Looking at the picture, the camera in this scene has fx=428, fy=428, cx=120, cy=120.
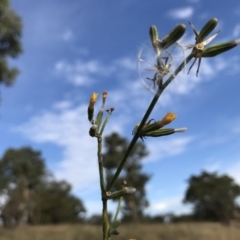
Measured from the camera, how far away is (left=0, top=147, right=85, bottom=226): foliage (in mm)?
34062

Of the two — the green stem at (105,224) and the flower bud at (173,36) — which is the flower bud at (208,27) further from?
the green stem at (105,224)

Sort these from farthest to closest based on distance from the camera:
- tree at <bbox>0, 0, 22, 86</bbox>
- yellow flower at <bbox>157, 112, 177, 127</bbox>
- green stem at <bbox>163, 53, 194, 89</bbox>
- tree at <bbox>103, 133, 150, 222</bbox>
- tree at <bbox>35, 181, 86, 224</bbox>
Result: 1. tree at <bbox>35, 181, 86, 224</bbox>
2. tree at <bbox>103, 133, 150, 222</bbox>
3. tree at <bbox>0, 0, 22, 86</bbox>
4. yellow flower at <bbox>157, 112, 177, 127</bbox>
5. green stem at <bbox>163, 53, 194, 89</bbox>

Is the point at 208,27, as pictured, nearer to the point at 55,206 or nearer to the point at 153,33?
the point at 153,33

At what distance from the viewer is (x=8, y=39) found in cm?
1389

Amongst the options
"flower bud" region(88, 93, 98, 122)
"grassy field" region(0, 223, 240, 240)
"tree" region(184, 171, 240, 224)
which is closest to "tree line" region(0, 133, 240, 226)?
"tree" region(184, 171, 240, 224)

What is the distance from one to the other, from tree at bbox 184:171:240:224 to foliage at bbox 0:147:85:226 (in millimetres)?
11243

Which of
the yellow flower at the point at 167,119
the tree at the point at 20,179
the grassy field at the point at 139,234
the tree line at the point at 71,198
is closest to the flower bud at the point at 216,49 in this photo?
the yellow flower at the point at 167,119

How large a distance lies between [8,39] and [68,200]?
29.5m

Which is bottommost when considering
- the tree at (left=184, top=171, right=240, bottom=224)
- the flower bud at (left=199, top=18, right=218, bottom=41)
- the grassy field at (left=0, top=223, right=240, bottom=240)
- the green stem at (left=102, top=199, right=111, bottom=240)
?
the green stem at (left=102, top=199, right=111, bottom=240)

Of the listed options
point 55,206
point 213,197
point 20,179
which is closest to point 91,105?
point 20,179

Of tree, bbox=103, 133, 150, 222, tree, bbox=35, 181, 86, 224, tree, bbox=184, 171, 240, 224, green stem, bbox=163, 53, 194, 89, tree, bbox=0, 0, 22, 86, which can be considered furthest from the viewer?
tree, bbox=35, 181, 86, 224

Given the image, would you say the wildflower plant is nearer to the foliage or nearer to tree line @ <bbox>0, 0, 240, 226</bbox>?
tree line @ <bbox>0, 0, 240, 226</bbox>

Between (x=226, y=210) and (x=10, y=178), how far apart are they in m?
17.8

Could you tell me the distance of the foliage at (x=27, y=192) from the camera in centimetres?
3406
